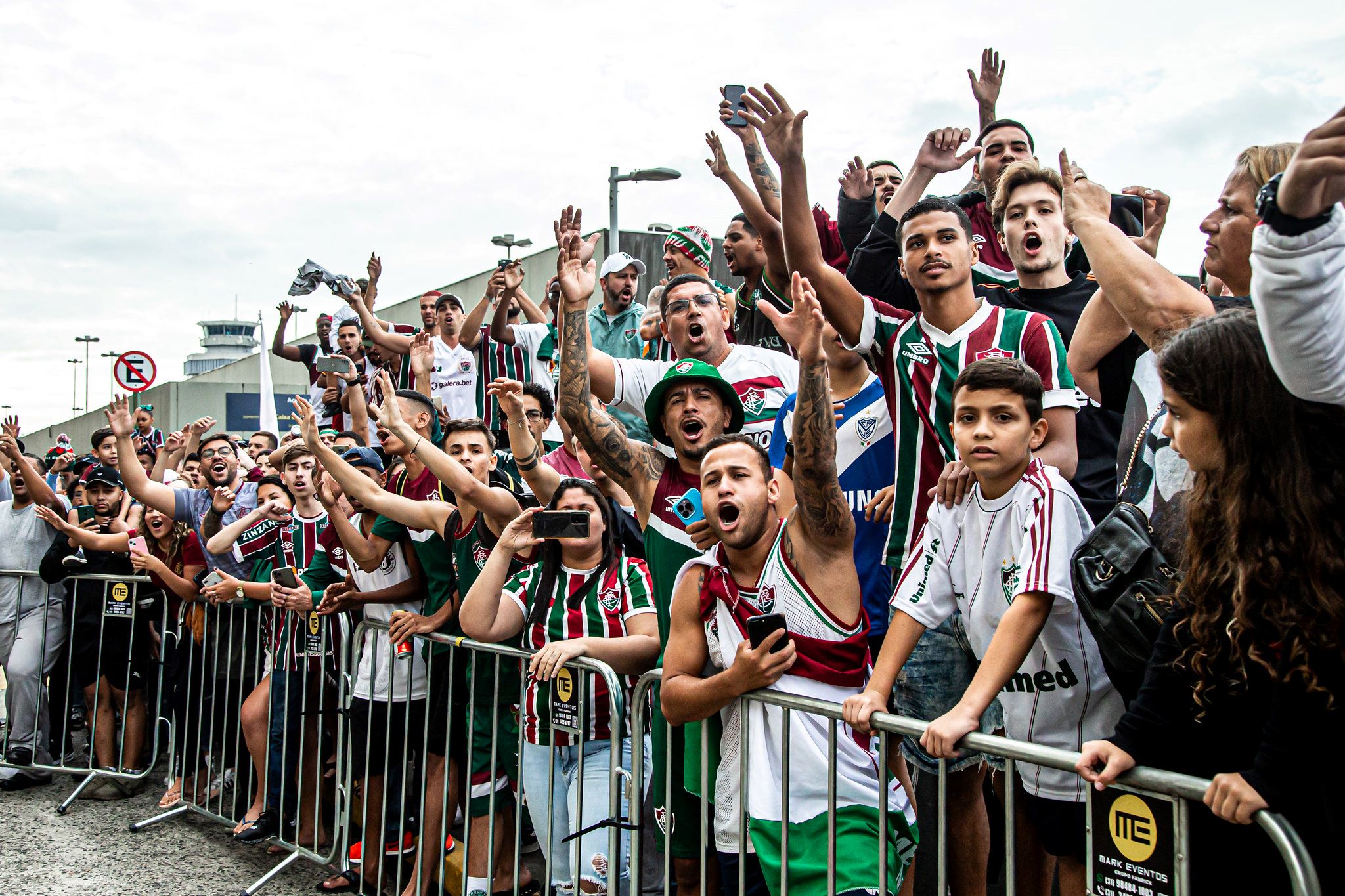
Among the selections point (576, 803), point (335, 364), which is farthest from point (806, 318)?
point (335, 364)

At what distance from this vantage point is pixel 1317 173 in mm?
1871

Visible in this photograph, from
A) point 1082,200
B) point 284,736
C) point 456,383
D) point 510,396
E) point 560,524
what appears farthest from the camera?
point 456,383

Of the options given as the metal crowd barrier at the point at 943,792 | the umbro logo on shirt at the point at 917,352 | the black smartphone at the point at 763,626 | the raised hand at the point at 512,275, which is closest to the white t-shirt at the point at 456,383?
the raised hand at the point at 512,275

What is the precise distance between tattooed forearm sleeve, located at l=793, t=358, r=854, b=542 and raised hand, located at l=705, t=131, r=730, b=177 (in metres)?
1.83

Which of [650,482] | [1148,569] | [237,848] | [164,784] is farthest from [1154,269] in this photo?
[164,784]

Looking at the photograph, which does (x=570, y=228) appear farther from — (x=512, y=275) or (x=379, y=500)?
(x=512, y=275)

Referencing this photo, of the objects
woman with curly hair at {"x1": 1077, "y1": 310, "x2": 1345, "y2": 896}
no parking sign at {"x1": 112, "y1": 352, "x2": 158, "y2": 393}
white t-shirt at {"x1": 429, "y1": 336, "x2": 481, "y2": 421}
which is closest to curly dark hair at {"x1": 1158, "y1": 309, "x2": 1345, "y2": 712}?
woman with curly hair at {"x1": 1077, "y1": 310, "x2": 1345, "y2": 896}

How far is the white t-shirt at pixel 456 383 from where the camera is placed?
9.56m

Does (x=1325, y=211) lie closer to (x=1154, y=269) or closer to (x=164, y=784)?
(x=1154, y=269)

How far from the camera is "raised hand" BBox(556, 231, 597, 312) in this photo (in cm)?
493

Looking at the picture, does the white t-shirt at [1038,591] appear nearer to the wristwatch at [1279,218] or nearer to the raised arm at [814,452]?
the raised arm at [814,452]

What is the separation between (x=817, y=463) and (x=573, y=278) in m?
2.04

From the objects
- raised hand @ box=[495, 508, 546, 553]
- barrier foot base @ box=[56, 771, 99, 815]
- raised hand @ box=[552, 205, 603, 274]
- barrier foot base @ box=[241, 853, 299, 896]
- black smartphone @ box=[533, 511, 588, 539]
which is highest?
raised hand @ box=[552, 205, 603, 274]

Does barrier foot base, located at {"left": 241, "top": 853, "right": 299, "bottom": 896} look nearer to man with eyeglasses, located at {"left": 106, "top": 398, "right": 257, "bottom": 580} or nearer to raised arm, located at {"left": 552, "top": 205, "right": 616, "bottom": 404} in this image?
man with eyeglasses, located at {"left": 106, "top": 398, "right": 257, "bottom": 580}
